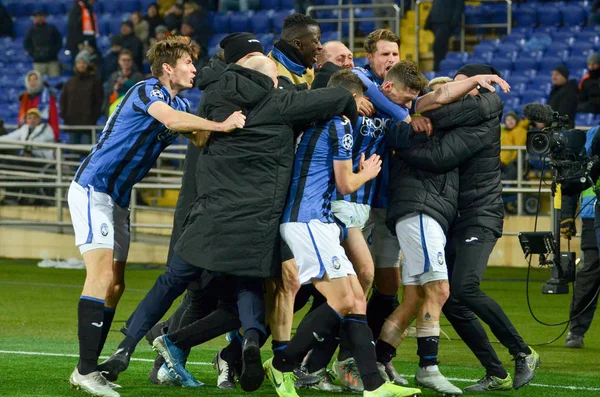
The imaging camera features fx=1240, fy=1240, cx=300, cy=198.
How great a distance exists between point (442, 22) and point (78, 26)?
6905 millimetres

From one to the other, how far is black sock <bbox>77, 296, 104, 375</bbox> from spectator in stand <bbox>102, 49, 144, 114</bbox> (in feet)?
40.4

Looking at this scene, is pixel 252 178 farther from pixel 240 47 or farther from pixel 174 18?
pixel 174 18

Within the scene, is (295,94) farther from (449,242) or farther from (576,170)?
(576,170)

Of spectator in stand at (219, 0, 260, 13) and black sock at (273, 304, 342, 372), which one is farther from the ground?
spectator in stand at (219, 0, 260, 13)

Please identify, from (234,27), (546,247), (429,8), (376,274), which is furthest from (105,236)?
(234,27)

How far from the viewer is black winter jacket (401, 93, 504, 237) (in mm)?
7203

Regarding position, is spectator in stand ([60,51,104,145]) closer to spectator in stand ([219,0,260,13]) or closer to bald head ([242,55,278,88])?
spectator in stand ([219,0,260,13])

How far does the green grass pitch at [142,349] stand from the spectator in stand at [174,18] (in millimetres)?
8487

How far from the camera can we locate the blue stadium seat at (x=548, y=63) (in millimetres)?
19984

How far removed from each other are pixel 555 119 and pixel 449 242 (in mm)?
1323

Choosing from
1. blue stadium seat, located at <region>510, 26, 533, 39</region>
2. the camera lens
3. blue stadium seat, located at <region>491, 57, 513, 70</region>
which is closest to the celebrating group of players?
the camera lens

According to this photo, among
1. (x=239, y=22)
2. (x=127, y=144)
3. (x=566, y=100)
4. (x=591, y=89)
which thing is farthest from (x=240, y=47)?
(x=239, y=22)

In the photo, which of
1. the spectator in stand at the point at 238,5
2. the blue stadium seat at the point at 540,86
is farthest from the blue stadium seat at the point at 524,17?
the spectator in stand at the point at 238,5

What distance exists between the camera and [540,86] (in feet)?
63.9
